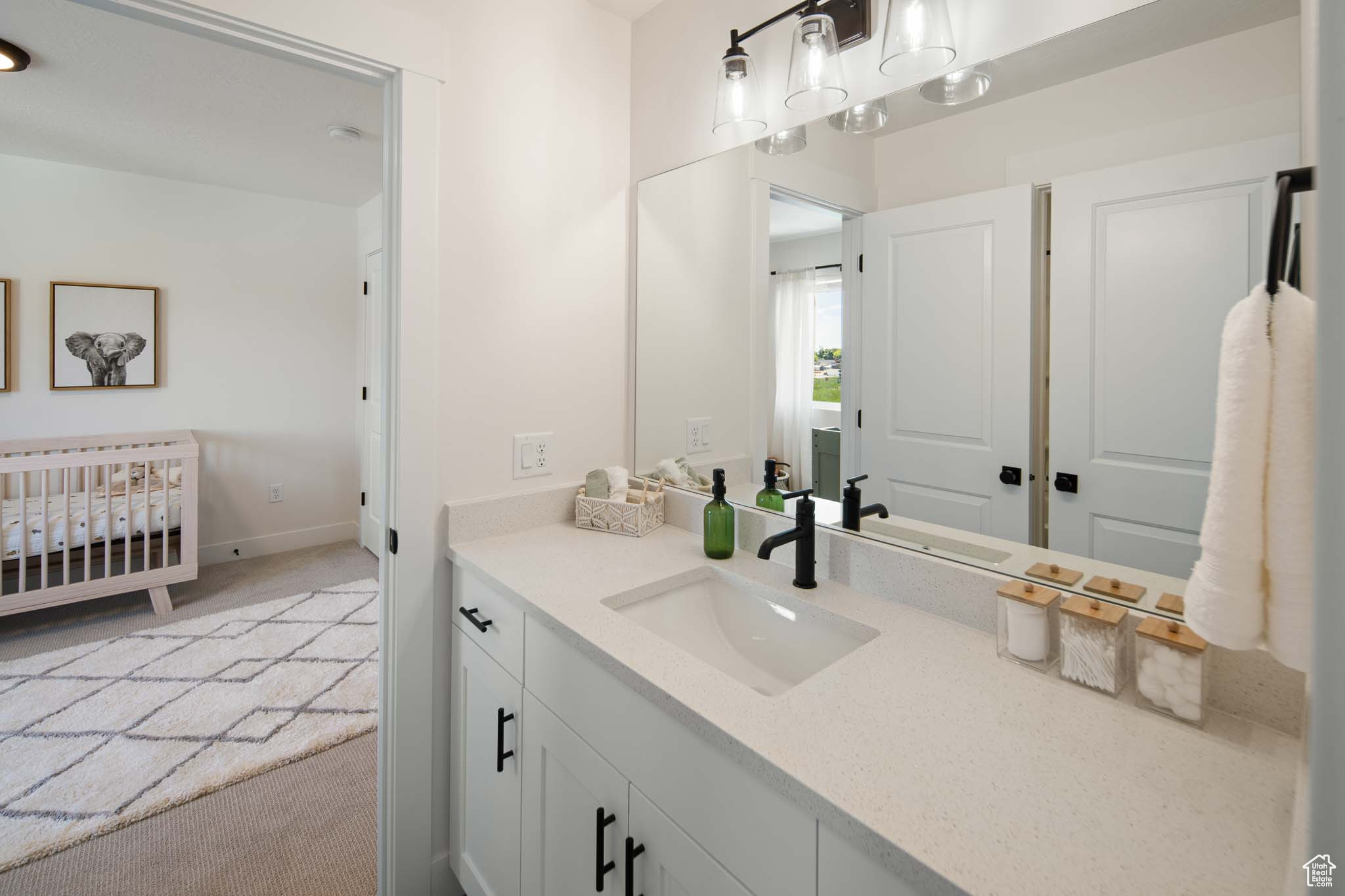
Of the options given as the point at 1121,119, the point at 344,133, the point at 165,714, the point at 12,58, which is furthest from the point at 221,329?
the point at 1121,119

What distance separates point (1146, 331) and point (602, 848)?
1121mm

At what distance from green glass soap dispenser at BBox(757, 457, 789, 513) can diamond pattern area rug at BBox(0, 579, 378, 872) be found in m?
1.76

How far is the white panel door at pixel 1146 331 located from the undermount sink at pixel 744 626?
17.1 inches

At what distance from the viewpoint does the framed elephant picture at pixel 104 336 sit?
344 cm

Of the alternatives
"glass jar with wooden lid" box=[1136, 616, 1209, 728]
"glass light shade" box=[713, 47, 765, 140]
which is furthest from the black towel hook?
"glass light shade" box=[713, 47, 765, 140]

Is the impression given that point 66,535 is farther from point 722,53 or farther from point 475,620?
point 722,53

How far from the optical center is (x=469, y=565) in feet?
4.70

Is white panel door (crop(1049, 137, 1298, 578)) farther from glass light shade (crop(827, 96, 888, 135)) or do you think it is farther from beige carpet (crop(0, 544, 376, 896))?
beige carpet (crop(0, 544, 376, 896))

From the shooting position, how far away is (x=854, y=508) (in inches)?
50.4

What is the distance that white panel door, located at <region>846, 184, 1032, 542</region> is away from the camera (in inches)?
41.6

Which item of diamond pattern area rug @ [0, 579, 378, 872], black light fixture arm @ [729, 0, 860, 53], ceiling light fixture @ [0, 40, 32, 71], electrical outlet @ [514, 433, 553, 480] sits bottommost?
diamond pattern area rug @ [0, 579, 378, 872]

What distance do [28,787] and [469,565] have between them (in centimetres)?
175

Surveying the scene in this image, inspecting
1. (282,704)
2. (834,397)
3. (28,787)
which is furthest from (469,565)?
(28,787)

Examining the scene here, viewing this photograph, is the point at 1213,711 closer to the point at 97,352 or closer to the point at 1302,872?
the point at 1302,872
